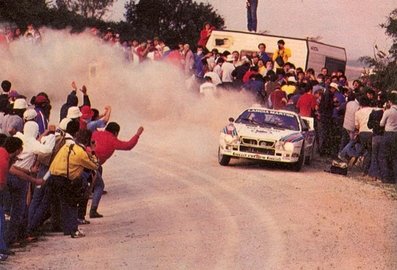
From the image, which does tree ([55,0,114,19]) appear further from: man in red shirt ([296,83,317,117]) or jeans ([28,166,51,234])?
jeans ([28,166,51,234])

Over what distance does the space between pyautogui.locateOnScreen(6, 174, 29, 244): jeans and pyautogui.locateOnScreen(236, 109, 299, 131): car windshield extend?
10.7 m

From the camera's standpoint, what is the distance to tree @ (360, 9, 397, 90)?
29625 mm

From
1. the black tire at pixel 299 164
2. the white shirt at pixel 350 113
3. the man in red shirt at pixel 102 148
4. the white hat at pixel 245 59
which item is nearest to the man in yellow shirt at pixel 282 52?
the white hat at pixel 245 59

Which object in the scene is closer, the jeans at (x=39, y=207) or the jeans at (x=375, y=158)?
the jeans at (x=39, y=207)

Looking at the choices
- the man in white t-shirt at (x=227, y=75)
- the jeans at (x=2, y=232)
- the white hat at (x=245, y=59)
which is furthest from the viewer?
the white hat at (x=245, y=59)

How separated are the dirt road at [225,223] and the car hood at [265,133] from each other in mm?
791

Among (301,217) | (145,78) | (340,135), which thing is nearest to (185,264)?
(301,217)

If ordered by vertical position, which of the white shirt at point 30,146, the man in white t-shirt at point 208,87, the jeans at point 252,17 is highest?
the white shirt at point 30,146

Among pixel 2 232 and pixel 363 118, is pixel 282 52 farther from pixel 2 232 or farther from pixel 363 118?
pixel 2 232

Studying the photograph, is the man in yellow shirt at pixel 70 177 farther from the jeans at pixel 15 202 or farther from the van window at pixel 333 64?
the van window at pixel 333 64

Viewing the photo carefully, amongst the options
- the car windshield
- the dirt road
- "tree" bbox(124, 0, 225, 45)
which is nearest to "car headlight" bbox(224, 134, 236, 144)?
the dirt road

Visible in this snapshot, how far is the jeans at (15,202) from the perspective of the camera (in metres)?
15.0

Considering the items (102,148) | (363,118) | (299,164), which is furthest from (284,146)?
(102,148)

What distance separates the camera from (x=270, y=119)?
2555 cm
